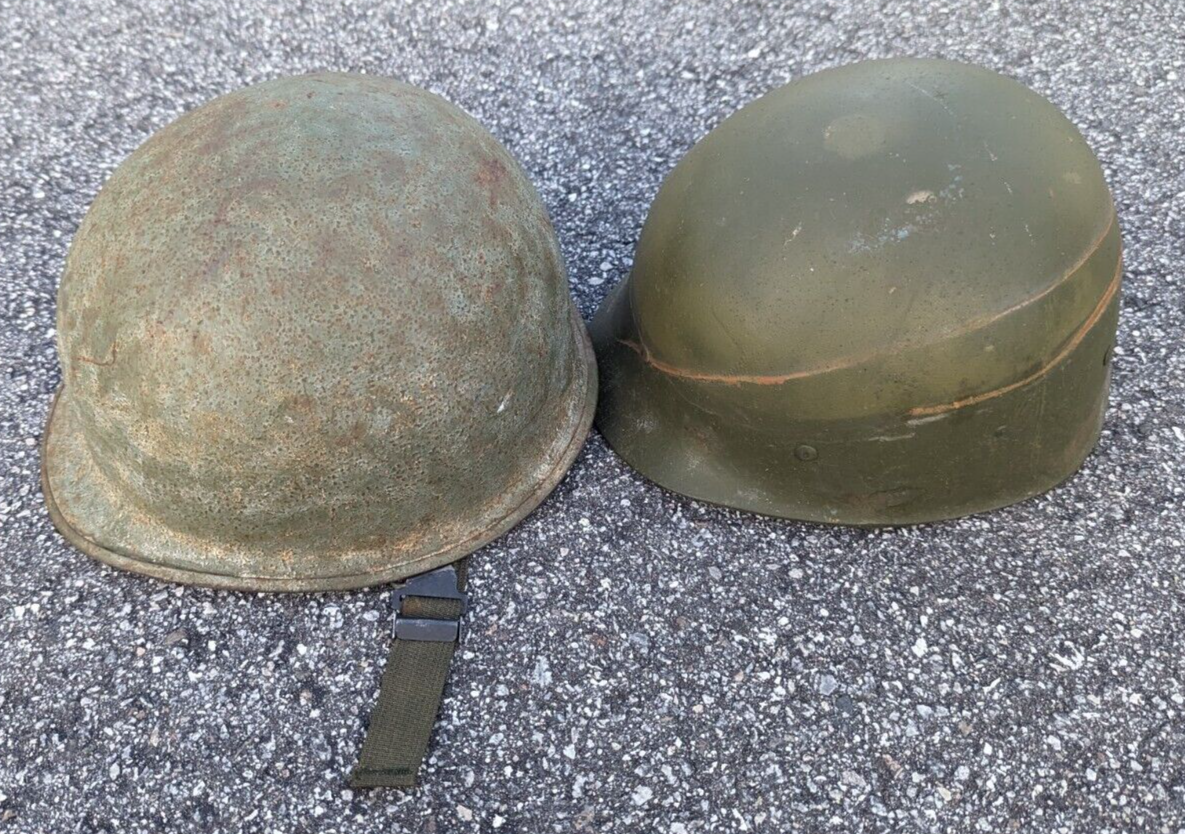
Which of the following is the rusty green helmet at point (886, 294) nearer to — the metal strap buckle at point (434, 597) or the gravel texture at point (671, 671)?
the gravel texture at point (671, 671)

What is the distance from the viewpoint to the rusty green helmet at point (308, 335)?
169cm

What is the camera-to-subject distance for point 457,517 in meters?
2.09

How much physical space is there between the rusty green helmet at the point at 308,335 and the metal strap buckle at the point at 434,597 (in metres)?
0.03

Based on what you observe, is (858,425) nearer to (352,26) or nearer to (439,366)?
(439,366)

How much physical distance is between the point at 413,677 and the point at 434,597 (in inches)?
7.3

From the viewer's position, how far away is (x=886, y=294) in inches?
71.4

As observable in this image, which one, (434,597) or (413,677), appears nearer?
(413,677)

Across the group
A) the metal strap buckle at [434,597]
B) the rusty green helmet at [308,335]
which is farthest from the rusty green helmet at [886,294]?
the metal strap buckle at [434,597]

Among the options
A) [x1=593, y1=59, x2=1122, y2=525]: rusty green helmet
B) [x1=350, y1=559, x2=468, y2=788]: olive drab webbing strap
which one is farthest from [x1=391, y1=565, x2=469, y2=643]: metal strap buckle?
[x1=593, y1=59, x2=1122, y2=525]: rusty green helmet

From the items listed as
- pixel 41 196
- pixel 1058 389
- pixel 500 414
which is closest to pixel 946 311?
pixel 1058 389

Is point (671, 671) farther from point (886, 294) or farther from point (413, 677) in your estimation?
point (886, 294)

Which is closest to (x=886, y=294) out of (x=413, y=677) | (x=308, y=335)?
(x=308, y=335)

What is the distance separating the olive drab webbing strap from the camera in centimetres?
184

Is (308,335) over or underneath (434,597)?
over
